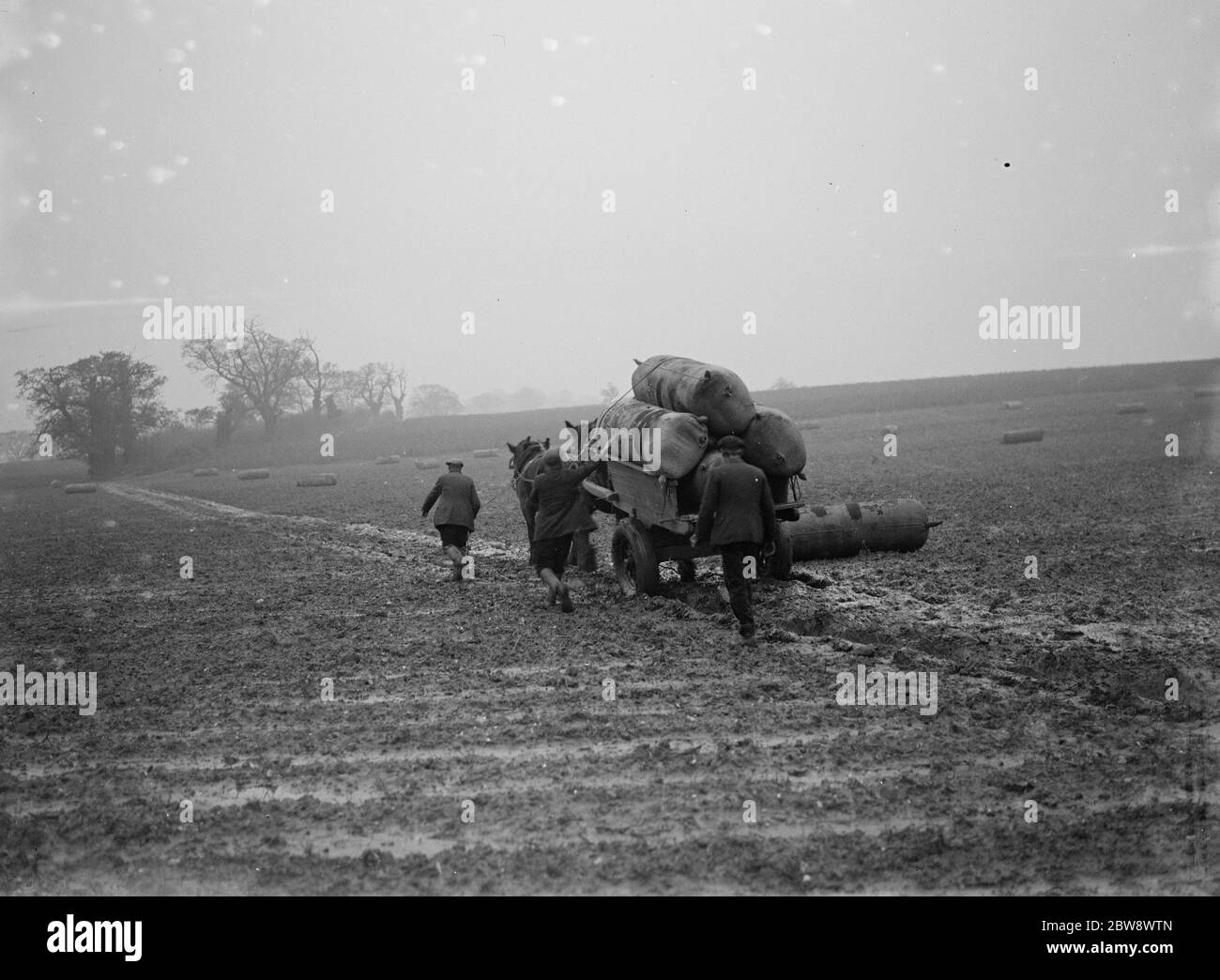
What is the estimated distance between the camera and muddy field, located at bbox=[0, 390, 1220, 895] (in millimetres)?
5586

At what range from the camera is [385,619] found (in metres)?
12.1

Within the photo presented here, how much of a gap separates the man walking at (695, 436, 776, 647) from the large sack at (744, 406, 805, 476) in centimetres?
167

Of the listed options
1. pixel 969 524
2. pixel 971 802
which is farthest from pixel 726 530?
pixel 969 524

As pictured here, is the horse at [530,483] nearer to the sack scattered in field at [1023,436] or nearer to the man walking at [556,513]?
the man walking at [556,513]

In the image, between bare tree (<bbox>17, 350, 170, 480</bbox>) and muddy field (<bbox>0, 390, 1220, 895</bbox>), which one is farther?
bare tree (<bbox>17, 350, 170, 480</bbox>)

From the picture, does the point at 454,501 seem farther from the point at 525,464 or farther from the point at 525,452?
the point at 525,452

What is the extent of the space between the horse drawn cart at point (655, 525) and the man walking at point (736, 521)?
24.8 inches

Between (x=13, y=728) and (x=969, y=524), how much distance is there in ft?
42.5

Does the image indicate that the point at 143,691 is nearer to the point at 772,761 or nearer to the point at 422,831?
the point at 422,831

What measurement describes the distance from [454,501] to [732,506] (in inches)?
218

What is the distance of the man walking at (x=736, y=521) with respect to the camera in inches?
401

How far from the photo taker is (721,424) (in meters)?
11.9

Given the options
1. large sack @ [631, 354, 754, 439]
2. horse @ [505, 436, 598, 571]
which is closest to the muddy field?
horse @ [505, 436, 598, 571]

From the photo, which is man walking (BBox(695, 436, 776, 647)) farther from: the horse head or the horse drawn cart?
the horse head
